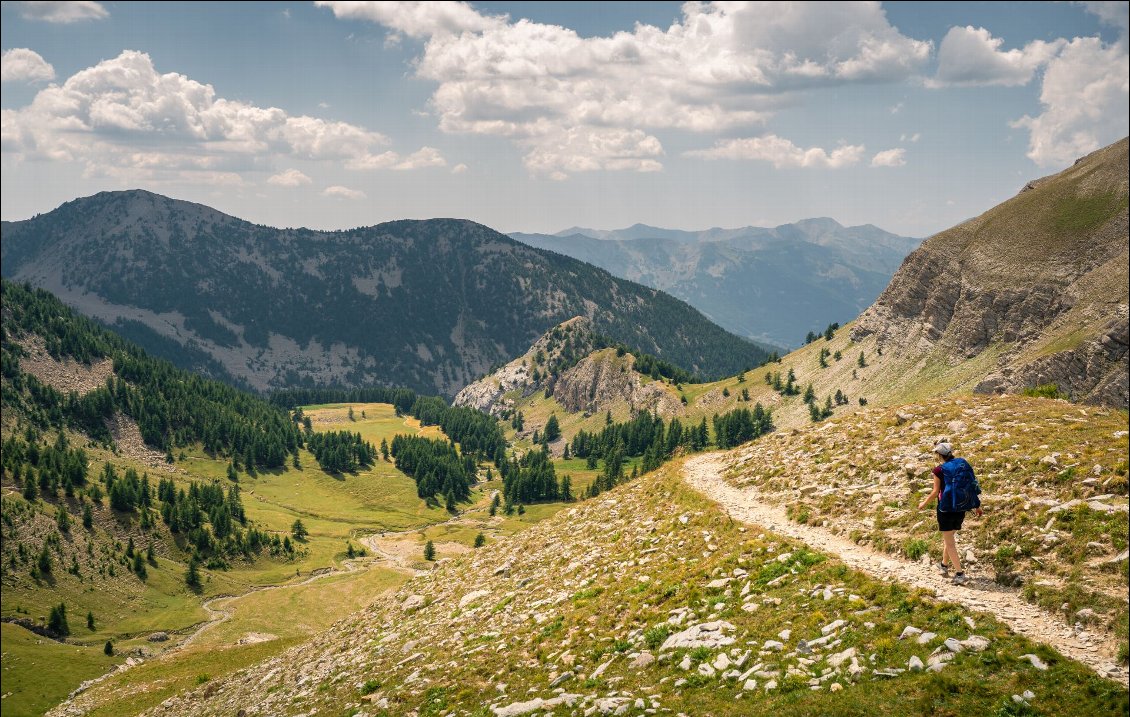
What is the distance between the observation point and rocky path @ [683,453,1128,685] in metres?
16.8

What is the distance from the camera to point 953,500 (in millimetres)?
22750

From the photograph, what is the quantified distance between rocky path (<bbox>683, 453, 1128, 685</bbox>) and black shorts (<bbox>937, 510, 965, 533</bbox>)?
1629mm

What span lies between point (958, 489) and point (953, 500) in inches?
23.8

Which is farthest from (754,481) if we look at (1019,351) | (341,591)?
(1019,351)

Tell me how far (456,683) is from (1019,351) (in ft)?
708

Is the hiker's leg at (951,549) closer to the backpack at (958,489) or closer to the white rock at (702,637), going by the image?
the backpack at (958,489)

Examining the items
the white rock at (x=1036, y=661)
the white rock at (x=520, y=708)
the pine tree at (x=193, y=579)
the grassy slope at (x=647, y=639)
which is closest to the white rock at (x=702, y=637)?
the grassy slope at (x=647, y=639)

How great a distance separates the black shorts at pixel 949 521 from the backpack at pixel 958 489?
140 millimetres

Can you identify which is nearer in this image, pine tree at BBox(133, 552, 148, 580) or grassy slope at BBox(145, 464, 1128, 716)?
grassy slope at BBox(145, 464, 1128, 716)

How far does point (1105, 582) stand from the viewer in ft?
61.4

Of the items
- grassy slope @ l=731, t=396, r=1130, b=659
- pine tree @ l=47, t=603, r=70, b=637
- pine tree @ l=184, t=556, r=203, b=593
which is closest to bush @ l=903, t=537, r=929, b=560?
grassy slope @ l=731, t=396, r=1130, b=659

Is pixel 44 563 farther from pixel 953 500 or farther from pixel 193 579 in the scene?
pixel 953 500

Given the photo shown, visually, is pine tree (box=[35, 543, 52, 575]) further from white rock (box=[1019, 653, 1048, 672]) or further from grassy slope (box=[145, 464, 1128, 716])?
white rock (box=[1019, 653, 1048, 672])

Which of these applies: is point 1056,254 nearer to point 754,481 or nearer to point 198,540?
point 754,481
